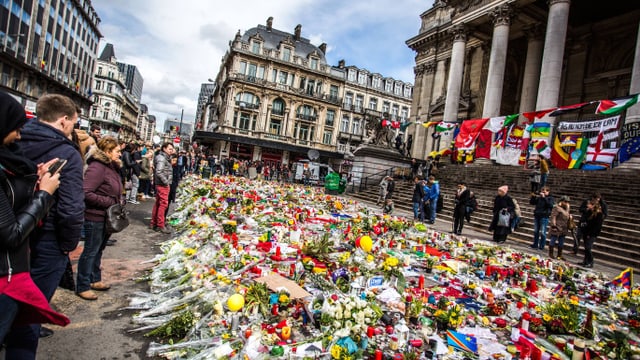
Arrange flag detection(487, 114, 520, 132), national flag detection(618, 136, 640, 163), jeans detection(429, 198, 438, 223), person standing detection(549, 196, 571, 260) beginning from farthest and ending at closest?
flag detection(487, 114, 520, 132) → jeans detection(429, 198, 438, 223) → national flag detection(618, 136, 640, 163) → person standing detection(549, 196, 571, 260)

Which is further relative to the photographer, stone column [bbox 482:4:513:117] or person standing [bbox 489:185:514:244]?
stone column [bbox 482:4:513:117]

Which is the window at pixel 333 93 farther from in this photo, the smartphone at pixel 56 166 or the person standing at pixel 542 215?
the smartphone at pixel 56 166

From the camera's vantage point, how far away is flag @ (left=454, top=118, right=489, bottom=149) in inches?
692

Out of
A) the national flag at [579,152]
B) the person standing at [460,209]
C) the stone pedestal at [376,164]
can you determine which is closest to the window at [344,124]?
the stone pedestal at [376,164]

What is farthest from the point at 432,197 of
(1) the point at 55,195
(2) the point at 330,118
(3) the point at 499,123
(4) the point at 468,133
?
(2) the point at 330,118

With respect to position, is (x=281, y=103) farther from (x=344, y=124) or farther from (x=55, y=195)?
(x=55, y=195)

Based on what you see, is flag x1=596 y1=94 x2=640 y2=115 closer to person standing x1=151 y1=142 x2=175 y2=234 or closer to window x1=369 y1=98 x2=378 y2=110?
person standing x1=151 y1=142 x2=175 y2=234

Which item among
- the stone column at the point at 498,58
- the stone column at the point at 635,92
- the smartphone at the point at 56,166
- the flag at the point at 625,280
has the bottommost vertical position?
the flag at the point at 625,280

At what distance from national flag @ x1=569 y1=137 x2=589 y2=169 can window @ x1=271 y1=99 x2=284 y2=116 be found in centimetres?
3593

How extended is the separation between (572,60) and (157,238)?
28635mm

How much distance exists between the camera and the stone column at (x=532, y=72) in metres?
21.2

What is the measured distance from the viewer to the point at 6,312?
1814mm

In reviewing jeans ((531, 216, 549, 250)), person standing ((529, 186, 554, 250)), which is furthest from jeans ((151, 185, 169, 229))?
jeans ((531, 216, 549, 250))

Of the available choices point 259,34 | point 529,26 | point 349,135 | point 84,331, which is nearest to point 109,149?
point 84,331
